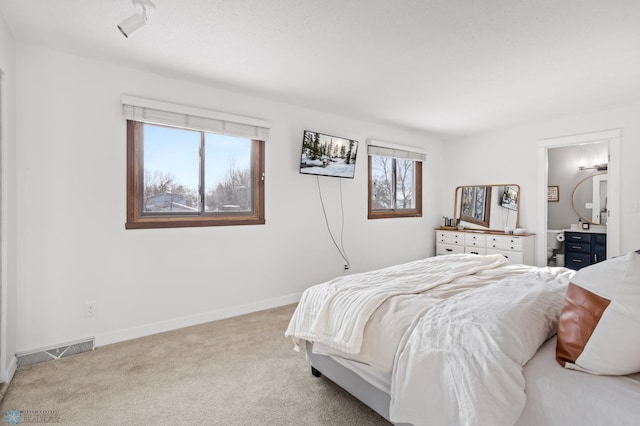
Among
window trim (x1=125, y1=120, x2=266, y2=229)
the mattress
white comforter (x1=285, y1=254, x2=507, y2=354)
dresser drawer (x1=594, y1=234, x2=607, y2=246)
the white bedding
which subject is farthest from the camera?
dresser drawer (x1=594, y1=234, x2=607, y2=246)

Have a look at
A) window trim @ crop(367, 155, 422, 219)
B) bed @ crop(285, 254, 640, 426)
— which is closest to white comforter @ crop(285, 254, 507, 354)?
bed @ crop(285, 254, 640, 426)

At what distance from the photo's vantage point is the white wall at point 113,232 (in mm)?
2359

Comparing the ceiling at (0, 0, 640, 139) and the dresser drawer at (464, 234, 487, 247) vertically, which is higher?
the ceiling at (0, 0, 640, 139)

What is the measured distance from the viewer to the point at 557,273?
2.35 metres

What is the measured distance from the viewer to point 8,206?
207 centimetres

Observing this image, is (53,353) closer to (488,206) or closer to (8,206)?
(8,206)

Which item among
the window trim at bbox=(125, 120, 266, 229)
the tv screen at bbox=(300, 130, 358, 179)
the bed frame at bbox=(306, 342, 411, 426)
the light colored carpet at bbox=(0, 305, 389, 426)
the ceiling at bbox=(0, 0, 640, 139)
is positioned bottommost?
the light colored carpet at bbox=(0, 305, 389, 426)

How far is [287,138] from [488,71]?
2.13 meters

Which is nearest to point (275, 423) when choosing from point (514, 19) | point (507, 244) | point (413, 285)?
point (413, 285)

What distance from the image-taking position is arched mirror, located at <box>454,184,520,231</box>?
15.3ft

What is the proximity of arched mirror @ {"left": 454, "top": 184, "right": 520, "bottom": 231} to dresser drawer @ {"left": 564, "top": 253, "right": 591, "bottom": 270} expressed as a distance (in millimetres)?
938
